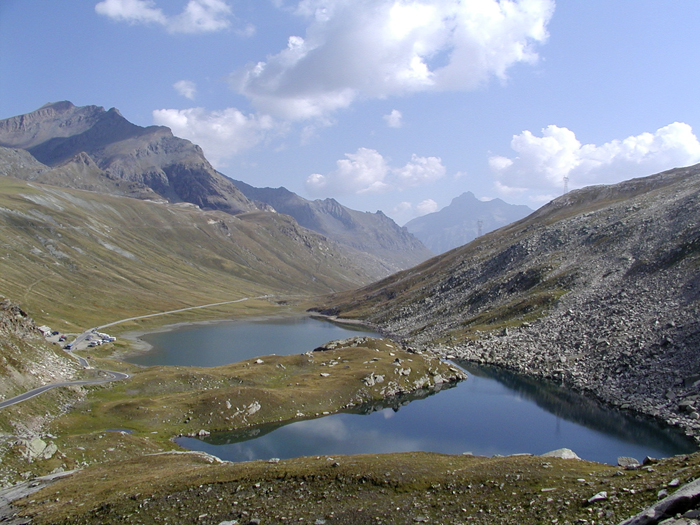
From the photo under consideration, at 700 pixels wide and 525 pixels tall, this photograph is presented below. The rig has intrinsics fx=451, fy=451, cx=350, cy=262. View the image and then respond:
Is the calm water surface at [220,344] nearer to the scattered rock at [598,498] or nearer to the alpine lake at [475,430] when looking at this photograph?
the alpine lake at [475,430]

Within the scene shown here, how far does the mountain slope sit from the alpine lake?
537 centimetres

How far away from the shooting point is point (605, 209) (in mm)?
172000

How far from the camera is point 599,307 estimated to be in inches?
4230

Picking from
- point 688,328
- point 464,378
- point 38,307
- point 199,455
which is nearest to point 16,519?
point 199,455

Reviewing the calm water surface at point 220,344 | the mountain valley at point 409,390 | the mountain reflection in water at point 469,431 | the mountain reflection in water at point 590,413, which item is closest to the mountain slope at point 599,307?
the mountain valley at point 409,390

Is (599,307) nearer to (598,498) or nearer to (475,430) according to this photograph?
(475,430)

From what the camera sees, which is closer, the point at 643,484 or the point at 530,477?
the point at 643,484

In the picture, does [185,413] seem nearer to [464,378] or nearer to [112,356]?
[464,378]

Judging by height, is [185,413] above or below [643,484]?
below

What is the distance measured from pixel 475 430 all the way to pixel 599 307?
186ft

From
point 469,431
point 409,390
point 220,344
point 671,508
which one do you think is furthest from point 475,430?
point 220,344

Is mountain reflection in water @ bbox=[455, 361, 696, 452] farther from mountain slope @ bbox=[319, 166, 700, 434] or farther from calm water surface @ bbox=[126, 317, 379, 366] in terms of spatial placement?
calm water surface @ bbox=[126, 317, 379, 366]

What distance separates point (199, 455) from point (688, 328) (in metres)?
84.6

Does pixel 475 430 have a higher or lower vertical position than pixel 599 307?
lower
